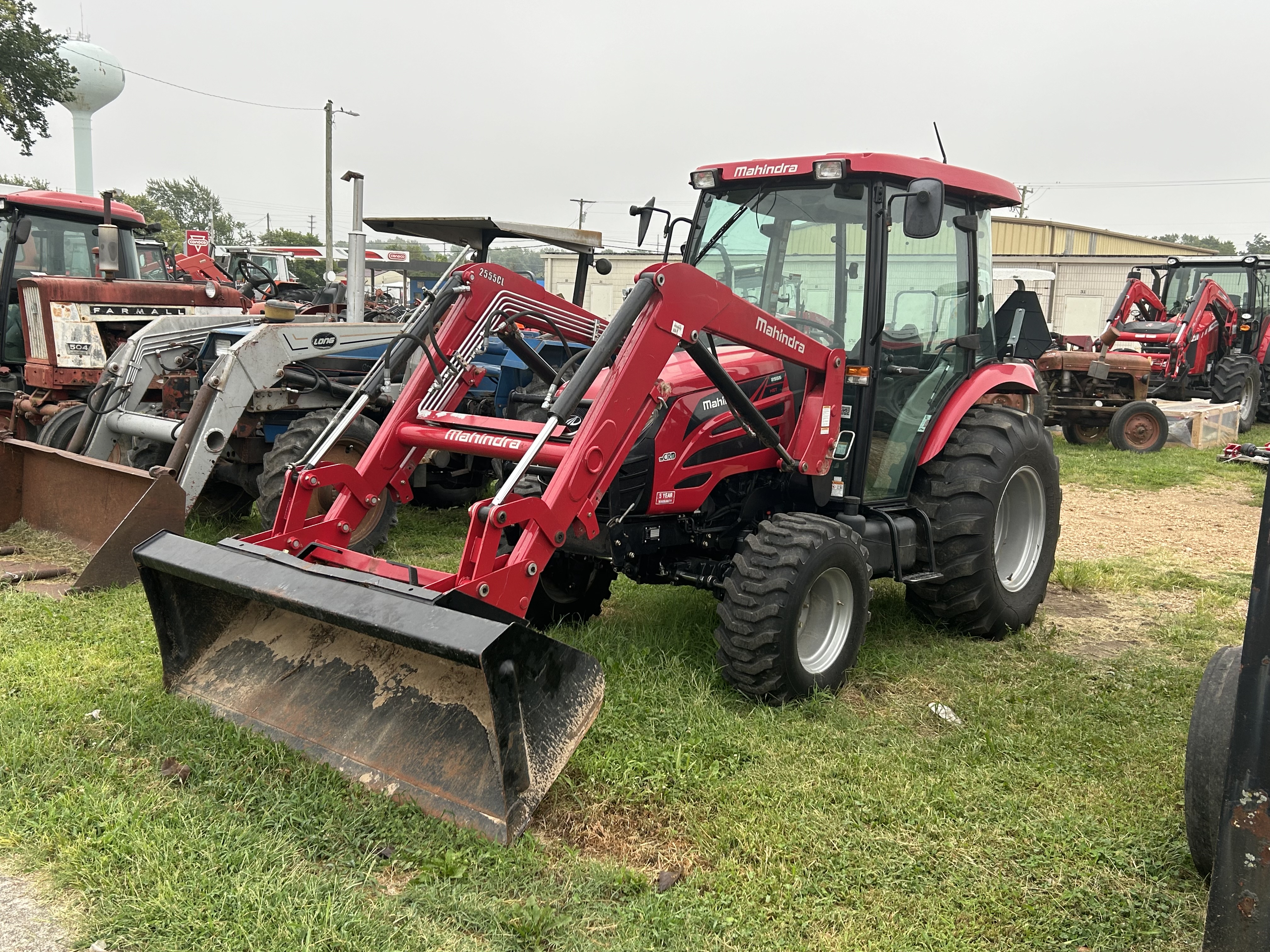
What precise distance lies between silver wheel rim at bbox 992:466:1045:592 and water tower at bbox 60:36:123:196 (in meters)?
38.1

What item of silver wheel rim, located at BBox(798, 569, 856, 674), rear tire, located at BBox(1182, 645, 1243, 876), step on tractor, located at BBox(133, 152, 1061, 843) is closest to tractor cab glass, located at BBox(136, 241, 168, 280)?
step on tractor, located at BBox(133, 152, 1061, 843)

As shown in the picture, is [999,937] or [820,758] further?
[820,758]

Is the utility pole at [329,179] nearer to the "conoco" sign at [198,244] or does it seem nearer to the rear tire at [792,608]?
the "conoco" sign at [198,244]

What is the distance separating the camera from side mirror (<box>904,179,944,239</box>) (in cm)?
414

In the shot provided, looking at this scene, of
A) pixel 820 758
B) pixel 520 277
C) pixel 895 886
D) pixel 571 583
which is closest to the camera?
pixel 895 886

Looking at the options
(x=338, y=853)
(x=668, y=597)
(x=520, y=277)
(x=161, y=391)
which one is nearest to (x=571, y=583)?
(x=668, y=597)

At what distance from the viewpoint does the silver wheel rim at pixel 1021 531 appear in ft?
18.6

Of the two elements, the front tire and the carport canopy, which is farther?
the front tire

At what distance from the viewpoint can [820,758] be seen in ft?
12.6

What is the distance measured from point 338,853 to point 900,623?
3438 mm

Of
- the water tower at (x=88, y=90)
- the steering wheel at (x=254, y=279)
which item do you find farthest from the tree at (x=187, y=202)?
the steering wheel at (x=254, y=279)

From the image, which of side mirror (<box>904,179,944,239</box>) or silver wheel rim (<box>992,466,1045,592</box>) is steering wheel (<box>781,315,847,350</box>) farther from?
silver wheel rim (<box>992,466,1045,592</box>)

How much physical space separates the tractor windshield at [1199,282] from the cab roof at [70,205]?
1460cm

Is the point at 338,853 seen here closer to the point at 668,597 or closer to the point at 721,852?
the point at 721,852
